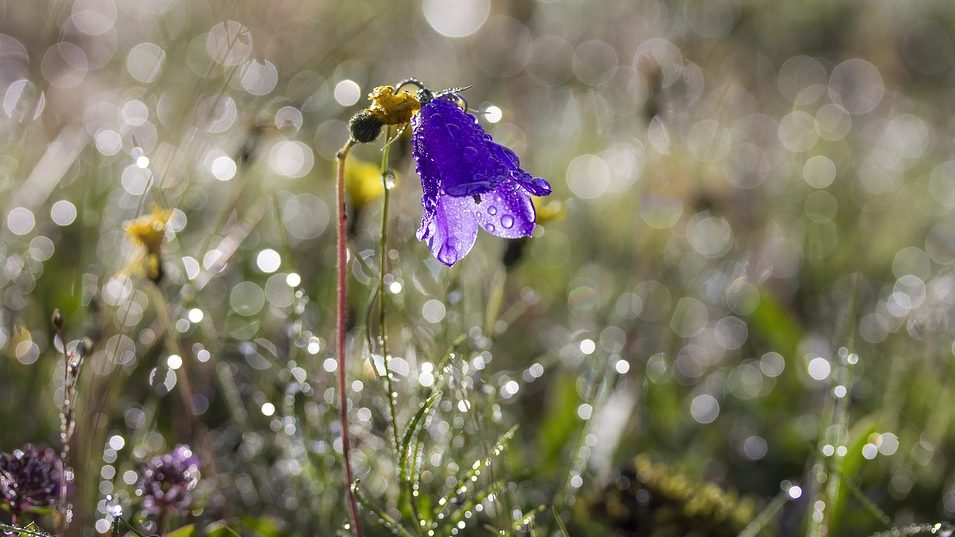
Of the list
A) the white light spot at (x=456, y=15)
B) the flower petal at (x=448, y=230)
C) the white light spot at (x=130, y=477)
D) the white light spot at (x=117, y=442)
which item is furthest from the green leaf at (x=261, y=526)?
the white light spot at (x=456, y=15)

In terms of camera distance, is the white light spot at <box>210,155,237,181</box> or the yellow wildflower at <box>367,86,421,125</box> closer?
the yellow wildflower at <box>367,86,421,125</box>

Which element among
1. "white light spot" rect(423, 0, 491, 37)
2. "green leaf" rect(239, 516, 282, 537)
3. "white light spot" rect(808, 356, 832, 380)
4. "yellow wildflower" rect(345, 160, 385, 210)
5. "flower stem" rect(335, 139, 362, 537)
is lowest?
"white light spot" rect(423, 0, 491, 37)

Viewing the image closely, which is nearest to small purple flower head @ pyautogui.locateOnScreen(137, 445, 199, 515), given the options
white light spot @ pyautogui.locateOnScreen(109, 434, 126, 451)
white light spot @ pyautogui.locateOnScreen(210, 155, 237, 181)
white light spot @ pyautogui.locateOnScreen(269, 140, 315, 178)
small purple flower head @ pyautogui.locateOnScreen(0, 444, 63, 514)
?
small purple flower head @ pyautogui.locateOnScreen(0, 444, 63, 514)

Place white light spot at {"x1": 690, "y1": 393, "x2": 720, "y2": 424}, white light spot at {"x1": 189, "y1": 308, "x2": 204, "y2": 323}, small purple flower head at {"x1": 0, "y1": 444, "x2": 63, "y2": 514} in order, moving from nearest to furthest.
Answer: small purple flower head at {"x1": 0, "y1": 444, "x2": 63, "y2": 514} < white light spot at {"x1": 189, "y1": 308, "x2": 204, "y2": 323} < white light spot at {"x1": 690, "y1": 393, "x2": 720, "y2": 424}

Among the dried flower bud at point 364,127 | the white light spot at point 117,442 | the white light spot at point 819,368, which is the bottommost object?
the white light spot at point 819,368

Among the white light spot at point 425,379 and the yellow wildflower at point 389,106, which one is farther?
the white light spot at point 425,379

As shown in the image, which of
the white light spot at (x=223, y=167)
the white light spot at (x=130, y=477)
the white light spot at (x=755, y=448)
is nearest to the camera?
the white light spot at (x=130, y=477)

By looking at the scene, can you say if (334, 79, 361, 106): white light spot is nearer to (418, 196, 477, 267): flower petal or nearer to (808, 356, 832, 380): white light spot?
(808, 356, 832, 380): white light spot

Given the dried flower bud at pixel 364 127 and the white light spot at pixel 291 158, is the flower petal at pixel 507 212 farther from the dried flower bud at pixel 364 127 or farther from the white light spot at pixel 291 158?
the white light spot at pixel 291 158
